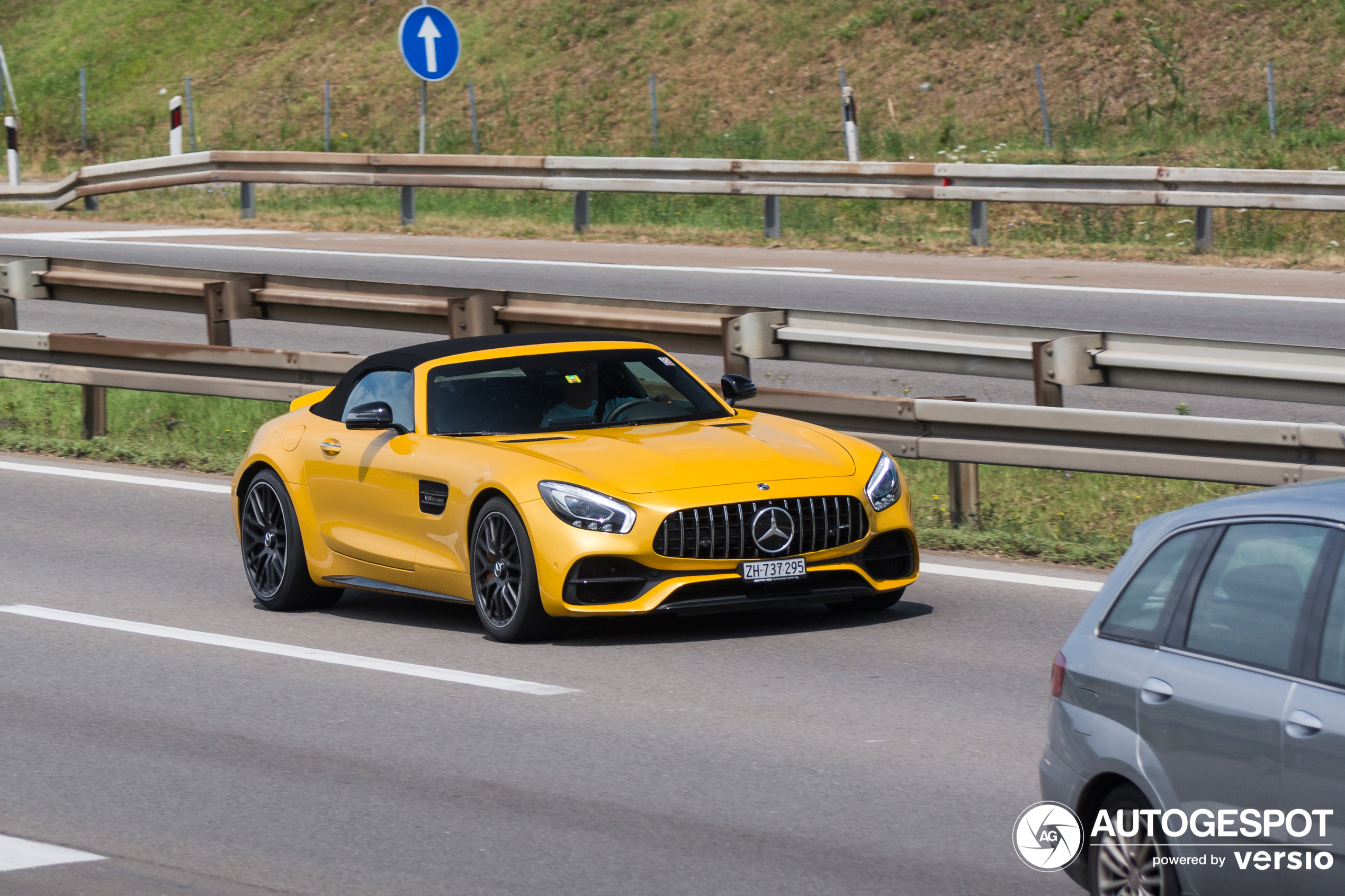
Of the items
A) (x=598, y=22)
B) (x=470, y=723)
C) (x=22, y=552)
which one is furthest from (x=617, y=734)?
(x=598, y=22)

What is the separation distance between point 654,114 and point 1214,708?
91.7 ft

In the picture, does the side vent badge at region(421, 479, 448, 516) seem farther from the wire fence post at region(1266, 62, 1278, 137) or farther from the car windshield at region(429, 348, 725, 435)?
the wire fence post at region(1266, 62, 1278, 137)

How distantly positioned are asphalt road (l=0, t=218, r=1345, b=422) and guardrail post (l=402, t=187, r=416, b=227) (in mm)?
879

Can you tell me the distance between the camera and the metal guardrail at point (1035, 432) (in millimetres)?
9516

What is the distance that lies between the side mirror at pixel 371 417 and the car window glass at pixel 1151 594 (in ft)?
16.9

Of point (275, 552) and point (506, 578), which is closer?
point (506, 578)

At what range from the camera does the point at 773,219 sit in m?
24.0

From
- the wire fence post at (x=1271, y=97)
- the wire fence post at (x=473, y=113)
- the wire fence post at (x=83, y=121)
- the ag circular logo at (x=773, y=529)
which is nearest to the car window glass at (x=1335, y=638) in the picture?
the ag circular logo at (x=773, y=529)

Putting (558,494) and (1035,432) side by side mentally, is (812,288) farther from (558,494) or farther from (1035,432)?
(558,494)

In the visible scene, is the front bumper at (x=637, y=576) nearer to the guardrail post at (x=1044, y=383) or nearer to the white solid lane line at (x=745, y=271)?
the guardrail post at (x=1044, y=383)

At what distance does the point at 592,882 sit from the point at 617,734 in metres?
1.66

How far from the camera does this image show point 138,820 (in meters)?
6.36

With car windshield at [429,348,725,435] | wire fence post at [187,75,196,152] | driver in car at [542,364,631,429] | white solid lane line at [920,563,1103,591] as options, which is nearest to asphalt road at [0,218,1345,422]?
white solid lane line at [920,563,1103,591]

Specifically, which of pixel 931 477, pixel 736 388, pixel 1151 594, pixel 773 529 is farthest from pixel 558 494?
pixel 931 477
